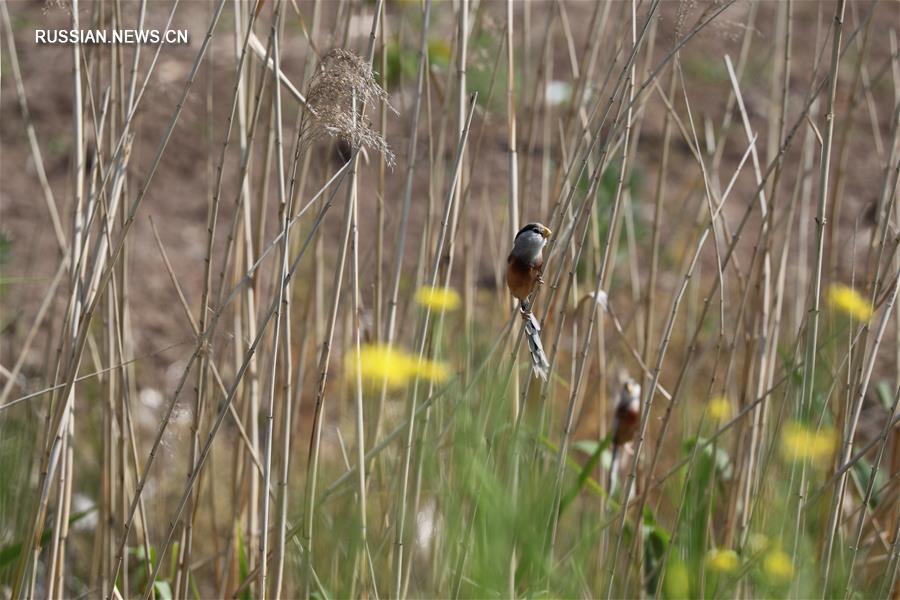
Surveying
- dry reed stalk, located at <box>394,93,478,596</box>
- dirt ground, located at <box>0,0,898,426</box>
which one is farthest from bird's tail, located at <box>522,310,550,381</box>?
dirt ground, located at <box>0,0,898,426</box>

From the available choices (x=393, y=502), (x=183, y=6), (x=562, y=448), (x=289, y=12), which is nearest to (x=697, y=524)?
(x=562, y=448)

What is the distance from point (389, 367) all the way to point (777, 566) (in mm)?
637

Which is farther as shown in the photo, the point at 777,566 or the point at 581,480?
the point at 581,480

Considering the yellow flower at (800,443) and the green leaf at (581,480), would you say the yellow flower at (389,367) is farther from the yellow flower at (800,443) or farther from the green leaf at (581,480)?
the yellow flower at (800,443)

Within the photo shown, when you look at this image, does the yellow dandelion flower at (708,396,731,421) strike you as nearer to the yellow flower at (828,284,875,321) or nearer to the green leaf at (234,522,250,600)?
the yellow flower at (828,284,875,321)

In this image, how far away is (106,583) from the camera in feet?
5.16

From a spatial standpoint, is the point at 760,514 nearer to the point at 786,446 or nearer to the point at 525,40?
the point at 786,446

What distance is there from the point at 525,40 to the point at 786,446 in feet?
3.02

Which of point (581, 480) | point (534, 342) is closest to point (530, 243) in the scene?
point (534, 342)

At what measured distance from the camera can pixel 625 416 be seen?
170cm

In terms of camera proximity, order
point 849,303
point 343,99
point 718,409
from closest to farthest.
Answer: point 343,99, point 849,303, point 718,409

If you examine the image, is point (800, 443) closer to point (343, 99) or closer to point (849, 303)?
point (849, 303)

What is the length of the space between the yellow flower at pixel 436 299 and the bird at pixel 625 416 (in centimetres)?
36

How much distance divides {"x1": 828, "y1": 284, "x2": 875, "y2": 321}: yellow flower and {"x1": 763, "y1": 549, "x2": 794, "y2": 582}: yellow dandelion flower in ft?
1.20
